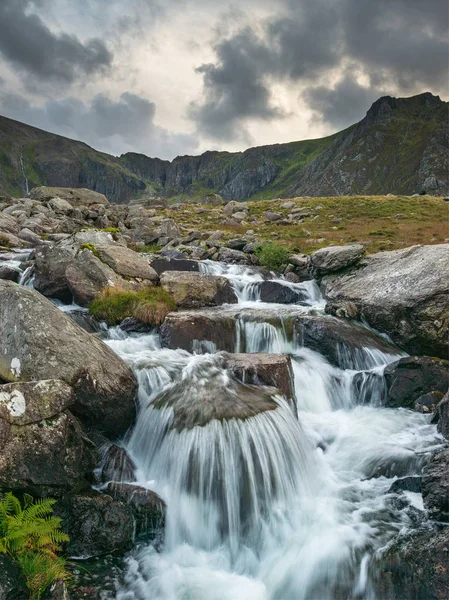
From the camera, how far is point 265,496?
29.0ft

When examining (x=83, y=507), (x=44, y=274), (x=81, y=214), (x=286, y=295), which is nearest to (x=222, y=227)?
(x=81, y=214)

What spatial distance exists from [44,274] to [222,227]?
1253 inches

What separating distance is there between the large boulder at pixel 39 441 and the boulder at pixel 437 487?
24.0 feet

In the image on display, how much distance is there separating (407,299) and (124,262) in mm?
14417

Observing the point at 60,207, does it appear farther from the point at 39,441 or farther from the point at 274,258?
the point at 39,441

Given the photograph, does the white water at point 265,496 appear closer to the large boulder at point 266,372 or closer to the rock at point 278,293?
the large boulder at point 266,372

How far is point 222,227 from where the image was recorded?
49.6 metres

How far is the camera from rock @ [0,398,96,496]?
6.89 meters

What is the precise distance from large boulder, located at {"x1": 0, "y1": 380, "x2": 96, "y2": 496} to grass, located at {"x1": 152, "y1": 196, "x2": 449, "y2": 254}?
26.1 meters

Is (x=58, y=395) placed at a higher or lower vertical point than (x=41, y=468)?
higher

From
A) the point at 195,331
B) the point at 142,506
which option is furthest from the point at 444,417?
the point at 195,331

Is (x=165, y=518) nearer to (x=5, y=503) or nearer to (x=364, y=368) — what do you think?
(x=5, y=503)

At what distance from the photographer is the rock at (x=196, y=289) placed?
20.2 metres

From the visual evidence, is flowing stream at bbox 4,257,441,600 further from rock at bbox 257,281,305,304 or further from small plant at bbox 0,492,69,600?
rock at bbox 257,281,305,304
